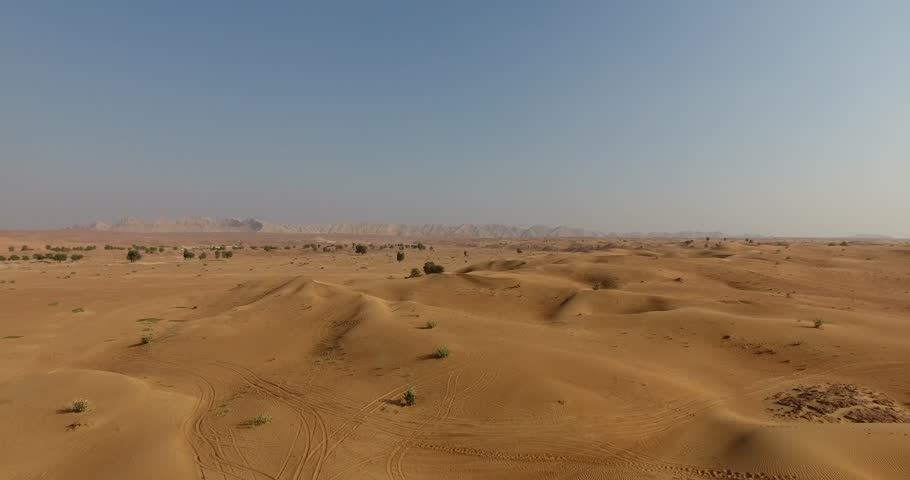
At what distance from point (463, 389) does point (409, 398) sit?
152cm

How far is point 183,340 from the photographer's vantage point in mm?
17406

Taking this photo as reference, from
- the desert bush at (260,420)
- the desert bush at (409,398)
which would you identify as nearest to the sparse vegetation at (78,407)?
the desert bush at (260,420)

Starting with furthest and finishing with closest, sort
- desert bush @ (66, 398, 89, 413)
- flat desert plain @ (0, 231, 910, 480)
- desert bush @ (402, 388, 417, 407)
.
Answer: desert bush @ (402, 388, 417, 407), desert bush @ (66, 398, 89, 413), flat desert plain @ (0, 231, 910, 480)

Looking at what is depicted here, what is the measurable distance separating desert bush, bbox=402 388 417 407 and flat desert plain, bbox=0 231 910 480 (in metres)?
0.08

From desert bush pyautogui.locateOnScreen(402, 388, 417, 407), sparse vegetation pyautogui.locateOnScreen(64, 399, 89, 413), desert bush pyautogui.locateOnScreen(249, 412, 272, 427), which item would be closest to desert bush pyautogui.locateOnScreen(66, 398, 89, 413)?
sparse vegetation pyautogui.locateOnScreen(64, 399, 89, 413)

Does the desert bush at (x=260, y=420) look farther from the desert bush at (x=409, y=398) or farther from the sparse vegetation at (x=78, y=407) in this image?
the sparse vegetation at (x=78, y=407)

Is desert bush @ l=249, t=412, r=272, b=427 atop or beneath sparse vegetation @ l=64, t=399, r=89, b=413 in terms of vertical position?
beneath

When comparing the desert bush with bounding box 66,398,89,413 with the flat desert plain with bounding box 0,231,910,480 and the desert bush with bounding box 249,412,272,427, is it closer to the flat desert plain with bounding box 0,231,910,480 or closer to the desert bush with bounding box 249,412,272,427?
the flat desert plain with bounding box 0,231,910,480

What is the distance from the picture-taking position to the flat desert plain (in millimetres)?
8047

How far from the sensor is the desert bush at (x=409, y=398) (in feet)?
35.6

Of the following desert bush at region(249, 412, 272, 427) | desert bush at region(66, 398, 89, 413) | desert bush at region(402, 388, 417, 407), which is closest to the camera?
desert bush at region(249, 412, 272, 427)

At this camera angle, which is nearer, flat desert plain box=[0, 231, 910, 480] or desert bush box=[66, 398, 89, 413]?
flat desert plain box=[0, 231, 910, 480]

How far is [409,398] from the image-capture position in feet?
35.7

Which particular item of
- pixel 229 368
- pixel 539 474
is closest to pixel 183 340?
pixel 229 368
